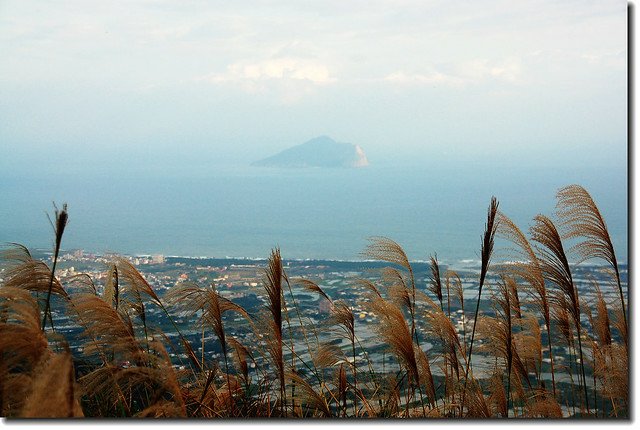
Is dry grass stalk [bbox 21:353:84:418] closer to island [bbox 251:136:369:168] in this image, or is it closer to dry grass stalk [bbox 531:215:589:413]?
dry grass stalk [bbox 531:215:589:413]

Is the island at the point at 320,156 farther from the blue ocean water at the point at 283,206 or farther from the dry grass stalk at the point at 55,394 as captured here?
the dry grass stalk at the point at 55,394

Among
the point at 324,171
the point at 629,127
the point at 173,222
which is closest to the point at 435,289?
the point at 629,127

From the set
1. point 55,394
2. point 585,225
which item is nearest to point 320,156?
point 585,225

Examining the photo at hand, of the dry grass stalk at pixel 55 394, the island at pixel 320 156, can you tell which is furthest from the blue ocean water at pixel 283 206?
the dry grass stalk at pixel 55 394

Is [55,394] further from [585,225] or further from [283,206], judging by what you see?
[283,206]

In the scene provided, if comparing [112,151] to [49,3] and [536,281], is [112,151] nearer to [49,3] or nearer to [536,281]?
[49,3]

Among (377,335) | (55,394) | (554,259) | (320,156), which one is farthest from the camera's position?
(320,156)

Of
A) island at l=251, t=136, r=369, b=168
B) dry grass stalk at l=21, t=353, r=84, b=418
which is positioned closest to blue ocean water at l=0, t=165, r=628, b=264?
island at l=251, t=136, r=369, b=168
